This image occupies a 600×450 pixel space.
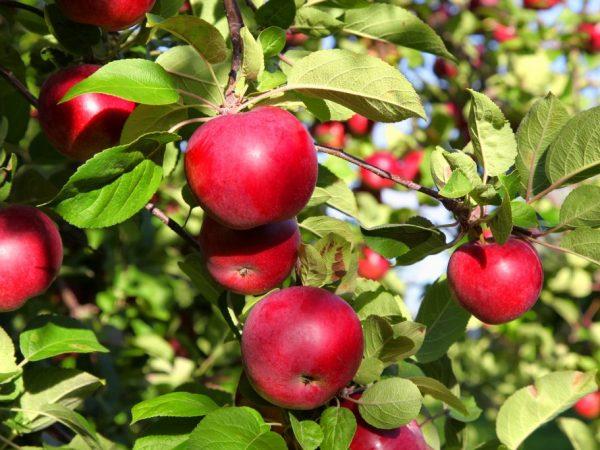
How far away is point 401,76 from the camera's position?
978 millimetres

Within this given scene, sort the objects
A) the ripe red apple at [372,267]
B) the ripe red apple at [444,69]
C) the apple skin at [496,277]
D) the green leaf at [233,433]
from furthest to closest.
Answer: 1. the ripe red apple at [444,69]
2. the ripe red apple at [372,267]
3. the apple skin at [496,277]
4. the green leaf at [233,433]

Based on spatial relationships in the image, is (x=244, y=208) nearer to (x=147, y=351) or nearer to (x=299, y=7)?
(x=299, y=7)

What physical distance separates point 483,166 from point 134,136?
53 cm

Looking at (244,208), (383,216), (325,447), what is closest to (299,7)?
(244,208)

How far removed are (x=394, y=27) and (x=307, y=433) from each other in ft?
2.90

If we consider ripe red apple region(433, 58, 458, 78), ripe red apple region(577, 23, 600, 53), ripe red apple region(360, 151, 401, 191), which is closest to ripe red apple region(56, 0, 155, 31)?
ripe red apple region(360, 151, 401, 191)

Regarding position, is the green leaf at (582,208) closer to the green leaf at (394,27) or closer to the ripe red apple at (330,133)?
the green leaf at (394,27)

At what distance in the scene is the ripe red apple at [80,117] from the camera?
Result: 3.79ft

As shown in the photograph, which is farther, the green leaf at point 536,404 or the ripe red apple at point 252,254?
the green leaf at point 536,404

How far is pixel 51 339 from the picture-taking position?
4.30 ft

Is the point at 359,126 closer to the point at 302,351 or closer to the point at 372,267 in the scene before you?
the point at 372,267

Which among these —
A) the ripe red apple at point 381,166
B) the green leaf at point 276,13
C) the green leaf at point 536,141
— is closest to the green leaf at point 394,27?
the green leaf at point 276,13

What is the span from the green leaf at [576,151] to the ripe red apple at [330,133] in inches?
77.0

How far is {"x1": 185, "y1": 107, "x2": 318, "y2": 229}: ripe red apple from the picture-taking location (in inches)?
36.8
